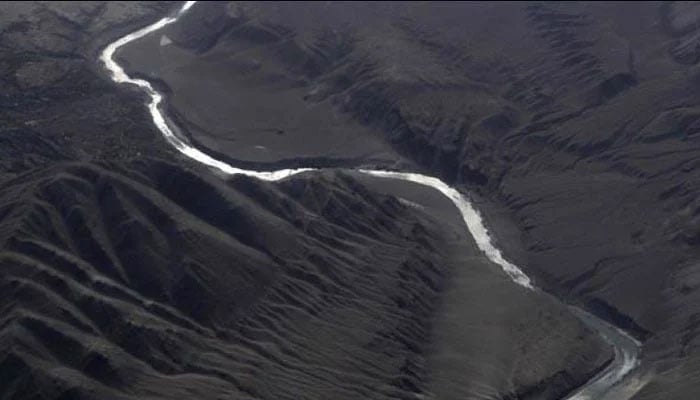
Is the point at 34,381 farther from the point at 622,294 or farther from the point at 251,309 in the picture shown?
the point at 622,294

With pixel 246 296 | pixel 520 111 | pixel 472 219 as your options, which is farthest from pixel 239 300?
pixel 520 111

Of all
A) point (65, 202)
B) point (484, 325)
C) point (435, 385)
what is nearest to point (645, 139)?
point (484, 325)

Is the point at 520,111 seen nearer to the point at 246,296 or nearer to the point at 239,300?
the point at 246,296

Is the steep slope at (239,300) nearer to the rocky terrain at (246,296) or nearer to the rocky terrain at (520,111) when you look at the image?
the rocky terrain at (246,296)

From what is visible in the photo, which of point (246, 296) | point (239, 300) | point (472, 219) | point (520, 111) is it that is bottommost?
point (239, 300)

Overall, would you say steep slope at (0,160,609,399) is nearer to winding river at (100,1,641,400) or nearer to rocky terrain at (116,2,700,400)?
winding river at (100,1,641,400)

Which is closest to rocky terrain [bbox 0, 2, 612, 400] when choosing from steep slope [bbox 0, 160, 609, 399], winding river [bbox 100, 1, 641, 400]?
steep slope [bbox 0, 160, 609, 399]
